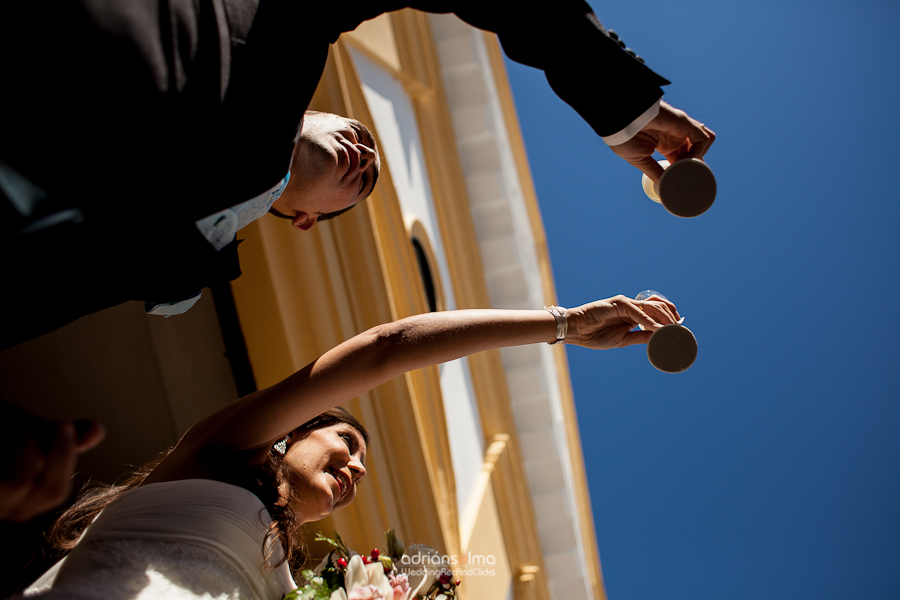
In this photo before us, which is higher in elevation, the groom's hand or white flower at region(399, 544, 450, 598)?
the groom's hand

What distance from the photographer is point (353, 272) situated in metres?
3.34

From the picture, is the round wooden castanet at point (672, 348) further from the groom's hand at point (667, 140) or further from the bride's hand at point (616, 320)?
the groom's hand at point (667, 140)

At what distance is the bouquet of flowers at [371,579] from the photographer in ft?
6.74

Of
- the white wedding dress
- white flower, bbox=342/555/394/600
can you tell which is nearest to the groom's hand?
the white wedding dress

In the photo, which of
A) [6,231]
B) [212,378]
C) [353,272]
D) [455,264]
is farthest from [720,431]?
[6,231]

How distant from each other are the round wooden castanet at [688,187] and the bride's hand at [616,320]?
43 cm

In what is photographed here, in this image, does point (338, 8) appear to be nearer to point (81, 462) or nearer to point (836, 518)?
point (81, 462)

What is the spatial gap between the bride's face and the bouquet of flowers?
131 mm

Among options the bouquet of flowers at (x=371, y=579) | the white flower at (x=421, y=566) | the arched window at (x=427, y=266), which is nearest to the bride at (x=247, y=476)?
the bouquet of flowers at (x=371, y=579)

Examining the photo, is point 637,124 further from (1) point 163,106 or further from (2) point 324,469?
(2) point 324,469

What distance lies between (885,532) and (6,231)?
550cm

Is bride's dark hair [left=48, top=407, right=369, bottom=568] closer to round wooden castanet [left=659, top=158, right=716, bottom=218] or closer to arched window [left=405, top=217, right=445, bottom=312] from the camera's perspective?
round wooden castanet [left=659, top=158, right=716, bottom=218]

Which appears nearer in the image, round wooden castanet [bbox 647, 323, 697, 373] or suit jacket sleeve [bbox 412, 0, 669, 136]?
suit jacket sleeve [bbox 412, 0, 669, 136]

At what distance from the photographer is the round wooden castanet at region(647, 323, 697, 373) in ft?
5.45
